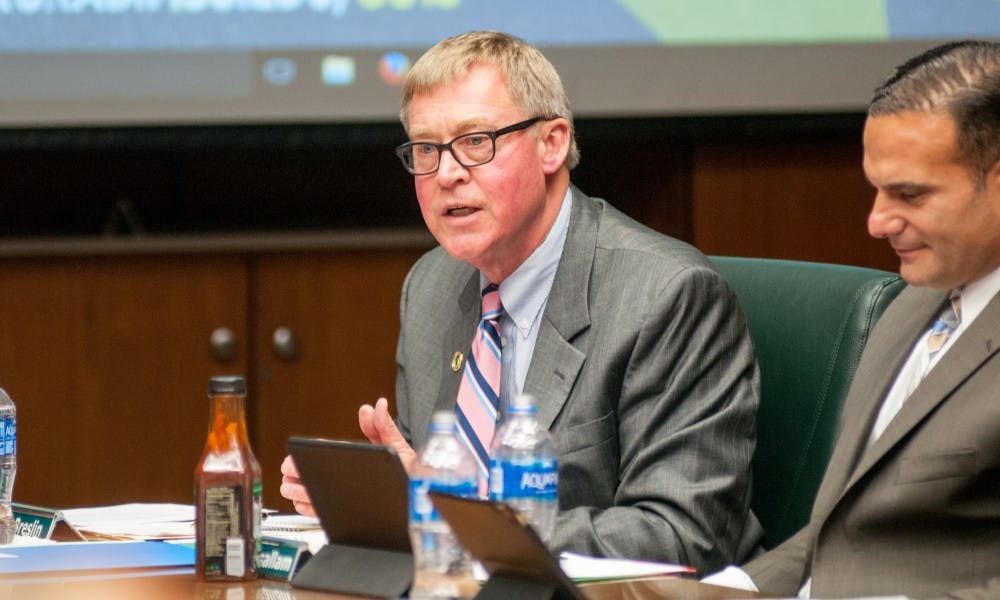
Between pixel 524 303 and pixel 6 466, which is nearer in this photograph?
pixel 6 466

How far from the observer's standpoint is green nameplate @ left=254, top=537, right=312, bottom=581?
6.07 feet

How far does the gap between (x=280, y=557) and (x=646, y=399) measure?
76 centimetres

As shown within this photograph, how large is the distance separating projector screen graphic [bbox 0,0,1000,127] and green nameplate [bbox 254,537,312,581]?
2.49m

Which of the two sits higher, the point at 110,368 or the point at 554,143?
the point at 554,143

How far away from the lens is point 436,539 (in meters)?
1.76

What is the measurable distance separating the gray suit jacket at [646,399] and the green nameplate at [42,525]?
739mm

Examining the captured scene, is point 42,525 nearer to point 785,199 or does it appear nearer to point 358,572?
point 358,572

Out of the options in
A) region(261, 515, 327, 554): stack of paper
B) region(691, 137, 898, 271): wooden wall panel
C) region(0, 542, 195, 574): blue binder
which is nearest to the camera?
region(0, 542, 195, 574): blue binder

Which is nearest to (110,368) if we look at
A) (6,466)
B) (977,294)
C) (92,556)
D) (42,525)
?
(6,466)

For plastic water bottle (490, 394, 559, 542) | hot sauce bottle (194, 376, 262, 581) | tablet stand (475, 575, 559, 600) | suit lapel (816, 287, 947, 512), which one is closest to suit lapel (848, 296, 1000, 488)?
suit lapel (816, 287, 947, 512)

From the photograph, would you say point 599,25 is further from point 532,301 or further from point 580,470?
point 580,470

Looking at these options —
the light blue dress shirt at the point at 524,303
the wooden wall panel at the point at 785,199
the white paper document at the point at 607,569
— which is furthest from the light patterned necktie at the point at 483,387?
the wooden wall panel at the point at 785,199

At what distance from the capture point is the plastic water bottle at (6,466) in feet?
7.22

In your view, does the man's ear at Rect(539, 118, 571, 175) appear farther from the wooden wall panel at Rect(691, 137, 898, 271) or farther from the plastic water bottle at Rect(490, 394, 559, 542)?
the wooden wall panel at Rect(691, 137, 898, 271)
